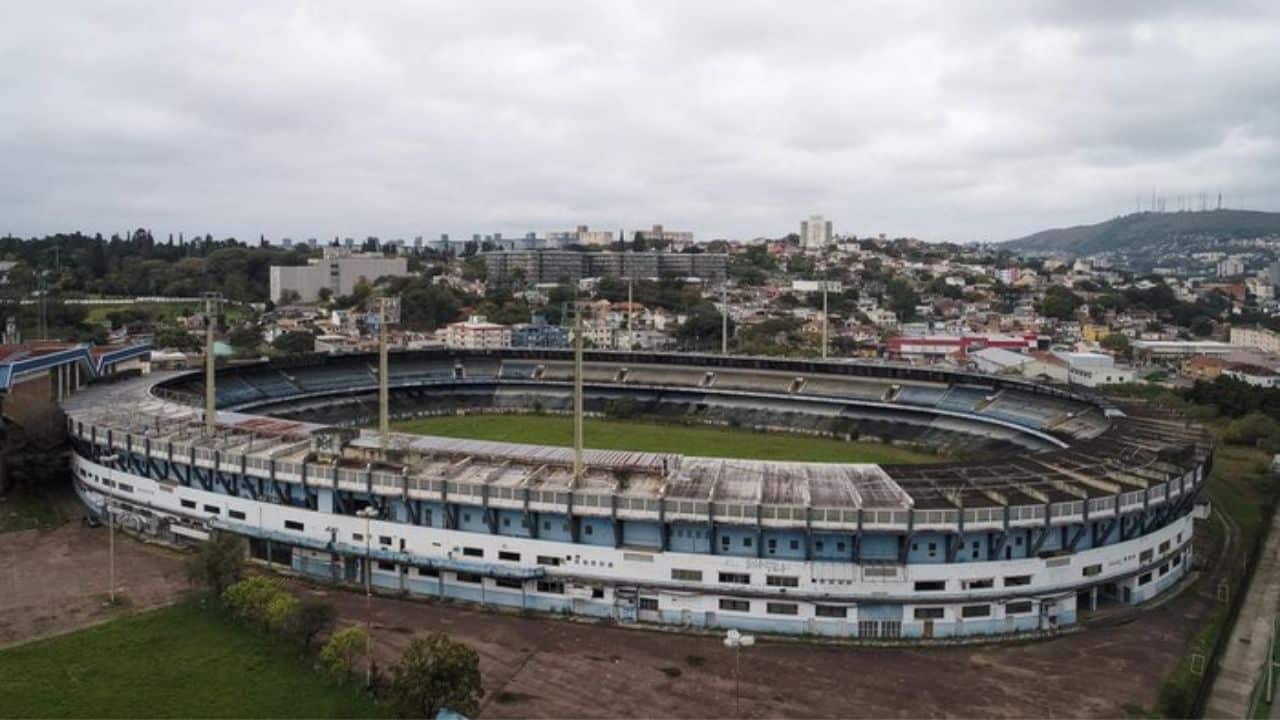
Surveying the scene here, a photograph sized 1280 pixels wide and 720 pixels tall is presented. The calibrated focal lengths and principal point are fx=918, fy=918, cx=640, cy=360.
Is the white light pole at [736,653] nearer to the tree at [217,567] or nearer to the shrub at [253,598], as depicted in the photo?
the shrub at [253,598]

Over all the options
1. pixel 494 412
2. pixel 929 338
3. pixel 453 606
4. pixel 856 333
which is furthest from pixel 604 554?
pixel 856 333

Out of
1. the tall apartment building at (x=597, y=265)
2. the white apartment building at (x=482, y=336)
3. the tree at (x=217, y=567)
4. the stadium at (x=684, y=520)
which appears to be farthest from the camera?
the tall apartment building at (x=597, y=265)

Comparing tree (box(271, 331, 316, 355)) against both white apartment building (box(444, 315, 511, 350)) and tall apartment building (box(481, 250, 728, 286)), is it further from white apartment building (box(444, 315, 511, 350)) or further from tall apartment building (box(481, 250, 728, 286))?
tall apartment building (box(481, 250, 728, 286))

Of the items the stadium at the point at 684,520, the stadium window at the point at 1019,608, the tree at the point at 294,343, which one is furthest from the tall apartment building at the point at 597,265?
the stadium window at the point at 1019,608

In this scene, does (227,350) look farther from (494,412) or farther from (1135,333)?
(1135,333)

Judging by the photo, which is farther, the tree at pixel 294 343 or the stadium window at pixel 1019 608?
the tree at pixel 294 343

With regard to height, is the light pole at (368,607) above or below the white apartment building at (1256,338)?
below

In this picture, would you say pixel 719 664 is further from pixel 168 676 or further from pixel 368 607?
pixel 168 676
